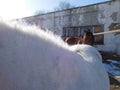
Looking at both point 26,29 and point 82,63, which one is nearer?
point 26,29

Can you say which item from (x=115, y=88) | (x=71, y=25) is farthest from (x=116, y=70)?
(x=71, y=25)

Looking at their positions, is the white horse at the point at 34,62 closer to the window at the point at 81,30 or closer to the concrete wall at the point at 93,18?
the concrete wall at the point at 93,18

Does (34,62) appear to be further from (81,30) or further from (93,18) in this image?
(81,30)

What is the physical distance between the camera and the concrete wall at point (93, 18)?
16641mm

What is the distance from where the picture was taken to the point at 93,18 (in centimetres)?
1820

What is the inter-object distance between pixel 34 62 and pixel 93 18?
1719cm

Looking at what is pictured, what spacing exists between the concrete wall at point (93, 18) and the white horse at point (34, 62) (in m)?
14.3

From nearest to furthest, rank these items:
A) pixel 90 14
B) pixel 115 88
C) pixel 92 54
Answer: pixel 92 54 → pixel 115 88 → pixel 90 14

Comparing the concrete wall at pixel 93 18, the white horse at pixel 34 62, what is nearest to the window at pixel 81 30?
the concrete wall at pixel 93 18

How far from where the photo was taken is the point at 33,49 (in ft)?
4.16

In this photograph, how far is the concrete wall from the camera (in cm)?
1664

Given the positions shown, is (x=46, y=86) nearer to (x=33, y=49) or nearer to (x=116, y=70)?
(x=33, y=49)

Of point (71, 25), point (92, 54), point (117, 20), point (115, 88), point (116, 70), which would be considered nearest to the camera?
point (92, 54)

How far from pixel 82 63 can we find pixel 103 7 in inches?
633
